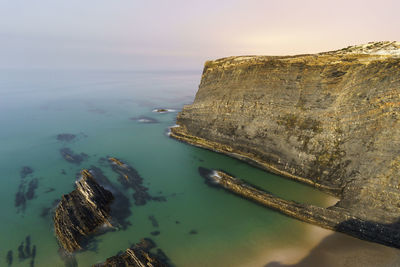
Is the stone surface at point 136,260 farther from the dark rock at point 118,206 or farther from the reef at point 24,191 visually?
the reef at point 24,191

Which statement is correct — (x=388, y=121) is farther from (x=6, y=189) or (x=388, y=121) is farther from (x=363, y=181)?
(x=6, y=189)

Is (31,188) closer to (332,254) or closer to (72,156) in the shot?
(72,156)

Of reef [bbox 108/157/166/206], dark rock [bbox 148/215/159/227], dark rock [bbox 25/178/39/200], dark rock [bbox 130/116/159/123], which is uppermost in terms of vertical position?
dark rock [bbox 130/116/159/123]

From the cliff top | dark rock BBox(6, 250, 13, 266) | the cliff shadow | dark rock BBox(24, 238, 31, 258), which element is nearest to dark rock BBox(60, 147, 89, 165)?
dark rock BBox(24, 238, 31, 258)

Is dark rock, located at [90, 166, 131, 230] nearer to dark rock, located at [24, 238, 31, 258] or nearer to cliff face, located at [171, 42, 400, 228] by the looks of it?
dark rock, located at [24, 238, 31, 258]

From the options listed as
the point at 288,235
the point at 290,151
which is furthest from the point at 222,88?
the point at 288,235

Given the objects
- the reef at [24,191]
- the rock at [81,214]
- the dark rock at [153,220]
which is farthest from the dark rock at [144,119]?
the dark rock at [153,220]
